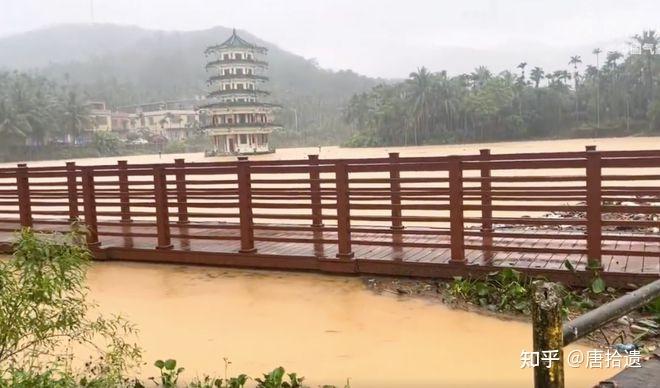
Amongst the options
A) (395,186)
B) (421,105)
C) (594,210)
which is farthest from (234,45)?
(594,210)

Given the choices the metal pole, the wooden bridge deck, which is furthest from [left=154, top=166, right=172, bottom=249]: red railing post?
the metal pole

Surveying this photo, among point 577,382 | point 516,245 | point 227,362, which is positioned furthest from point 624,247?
point 227,362

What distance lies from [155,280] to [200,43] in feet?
625

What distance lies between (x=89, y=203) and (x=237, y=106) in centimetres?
4541

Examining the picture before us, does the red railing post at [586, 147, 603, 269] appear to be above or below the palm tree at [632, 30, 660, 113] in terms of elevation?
below

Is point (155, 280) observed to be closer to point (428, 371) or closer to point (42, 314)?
point (428, 371)

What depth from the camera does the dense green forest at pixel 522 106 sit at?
54406mm

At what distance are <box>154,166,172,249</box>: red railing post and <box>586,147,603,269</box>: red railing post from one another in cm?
464

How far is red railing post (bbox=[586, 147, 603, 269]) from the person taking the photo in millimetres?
5332

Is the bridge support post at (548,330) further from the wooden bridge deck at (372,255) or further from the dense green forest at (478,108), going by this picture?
the dense green forest at (478,108)

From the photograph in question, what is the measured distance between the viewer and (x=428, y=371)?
166 inches

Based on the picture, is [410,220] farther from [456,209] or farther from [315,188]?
[315,188]

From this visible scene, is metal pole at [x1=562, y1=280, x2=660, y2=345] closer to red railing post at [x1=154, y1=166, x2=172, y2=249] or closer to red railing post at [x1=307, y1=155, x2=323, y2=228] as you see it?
red railing post at [x1=307, y1=155, x2=323, y2=228]

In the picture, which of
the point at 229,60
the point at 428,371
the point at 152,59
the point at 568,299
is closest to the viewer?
the point at 428,371
